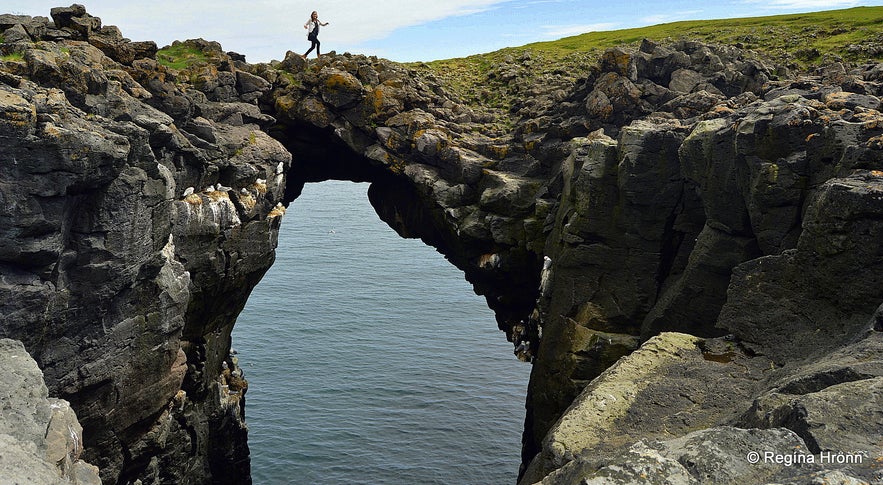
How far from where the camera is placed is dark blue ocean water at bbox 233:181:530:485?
4900cm

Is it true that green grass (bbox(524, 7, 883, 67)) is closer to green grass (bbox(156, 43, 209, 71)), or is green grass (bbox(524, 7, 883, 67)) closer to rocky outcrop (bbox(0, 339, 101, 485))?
green grass (bbox(156, 43, 209, 71))

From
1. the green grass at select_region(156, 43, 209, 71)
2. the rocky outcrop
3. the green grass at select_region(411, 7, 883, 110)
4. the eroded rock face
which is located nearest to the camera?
the rocky outcrop

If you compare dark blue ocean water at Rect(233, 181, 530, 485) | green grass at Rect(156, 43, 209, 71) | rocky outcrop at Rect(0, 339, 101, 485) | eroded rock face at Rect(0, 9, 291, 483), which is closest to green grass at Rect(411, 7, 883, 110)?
green grass at Rect(156, 43, 209, 71)

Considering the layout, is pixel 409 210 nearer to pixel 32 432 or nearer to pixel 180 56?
pixel 180 56

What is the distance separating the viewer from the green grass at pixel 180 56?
39469 millimetres

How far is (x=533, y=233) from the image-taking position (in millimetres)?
37688

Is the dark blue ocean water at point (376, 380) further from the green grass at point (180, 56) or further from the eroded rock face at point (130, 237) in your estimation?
the green grass at point (180, 56)

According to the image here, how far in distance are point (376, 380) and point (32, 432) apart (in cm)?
5055

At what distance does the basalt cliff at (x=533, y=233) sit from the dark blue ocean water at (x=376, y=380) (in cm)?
1050

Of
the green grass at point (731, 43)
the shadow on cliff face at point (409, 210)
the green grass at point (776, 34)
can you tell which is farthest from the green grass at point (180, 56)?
the green grass at point (776, 34)

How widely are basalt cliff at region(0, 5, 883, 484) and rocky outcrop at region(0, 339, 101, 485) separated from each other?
19.3 feet

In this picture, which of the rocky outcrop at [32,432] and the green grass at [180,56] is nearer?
the rocky outcrop at [32,432]

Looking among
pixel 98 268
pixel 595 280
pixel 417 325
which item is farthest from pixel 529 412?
pixel 417 325

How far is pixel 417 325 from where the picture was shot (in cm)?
8025
